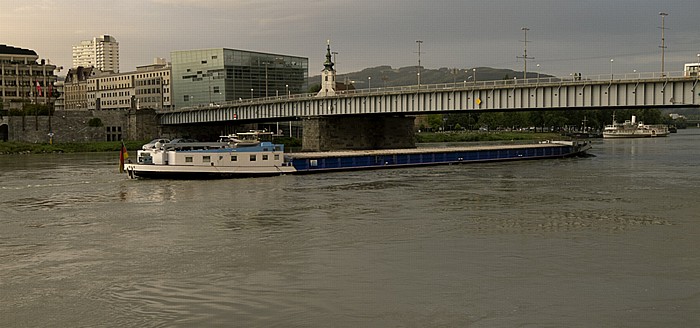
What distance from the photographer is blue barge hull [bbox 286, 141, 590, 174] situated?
62250 millimetres

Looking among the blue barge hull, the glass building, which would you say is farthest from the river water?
the glass building

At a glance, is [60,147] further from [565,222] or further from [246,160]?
[565,222]

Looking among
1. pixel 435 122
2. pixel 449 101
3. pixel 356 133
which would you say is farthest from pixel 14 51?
pixel 449 101

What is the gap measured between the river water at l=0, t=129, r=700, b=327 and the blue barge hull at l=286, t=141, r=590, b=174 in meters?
16.8

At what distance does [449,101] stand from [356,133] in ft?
72.1

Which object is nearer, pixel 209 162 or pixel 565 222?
pixel 565 222

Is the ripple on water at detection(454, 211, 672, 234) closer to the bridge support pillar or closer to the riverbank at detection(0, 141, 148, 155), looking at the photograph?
the bridge support pillar

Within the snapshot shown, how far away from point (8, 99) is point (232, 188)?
436ft

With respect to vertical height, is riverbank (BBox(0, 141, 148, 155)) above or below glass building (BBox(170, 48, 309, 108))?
below

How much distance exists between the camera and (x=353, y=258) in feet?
75.7

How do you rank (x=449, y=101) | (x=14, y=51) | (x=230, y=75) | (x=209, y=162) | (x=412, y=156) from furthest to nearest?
(x=14, y=51) < (x=230, y=75) < (x=449, y=101) < (x=412, y=156) < (x=209, y=162)

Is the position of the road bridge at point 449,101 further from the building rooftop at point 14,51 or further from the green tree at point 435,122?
the green tree at point 435,122

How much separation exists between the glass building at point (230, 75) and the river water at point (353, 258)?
111 metres

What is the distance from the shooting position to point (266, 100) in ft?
334
